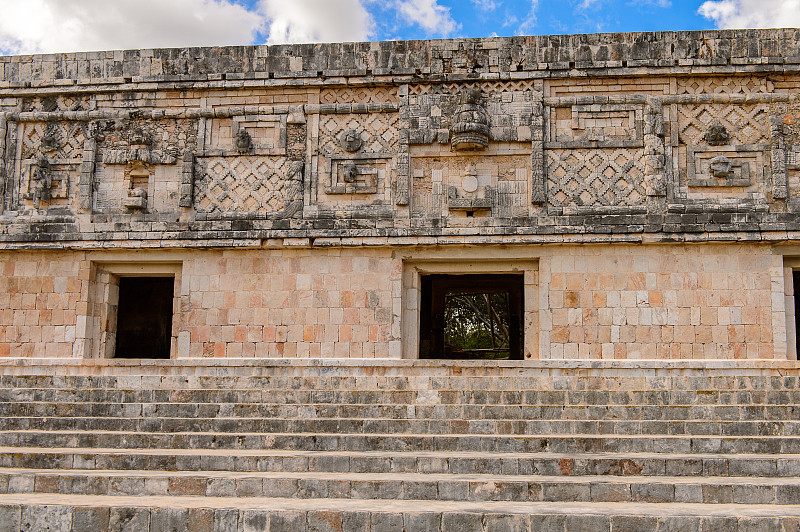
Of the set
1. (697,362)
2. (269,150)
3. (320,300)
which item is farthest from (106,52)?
(697,362)

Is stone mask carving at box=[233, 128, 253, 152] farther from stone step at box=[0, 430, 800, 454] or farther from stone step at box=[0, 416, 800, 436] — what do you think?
stone step at box=[0, 430, 800, 454]

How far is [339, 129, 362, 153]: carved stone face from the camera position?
1173cm

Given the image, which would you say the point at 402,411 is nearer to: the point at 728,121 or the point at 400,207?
the point at 400,207

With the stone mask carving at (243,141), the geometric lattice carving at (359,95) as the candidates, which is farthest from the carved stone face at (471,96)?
the stone mask carving at (243,141)

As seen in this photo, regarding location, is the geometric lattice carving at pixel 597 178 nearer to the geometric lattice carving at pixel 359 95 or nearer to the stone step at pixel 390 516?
the geometric lattice carving at pixel 359 95

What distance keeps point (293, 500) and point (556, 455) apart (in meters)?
2.29

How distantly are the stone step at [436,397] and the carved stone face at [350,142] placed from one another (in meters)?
4.14

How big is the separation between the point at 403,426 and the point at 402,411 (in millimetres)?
380

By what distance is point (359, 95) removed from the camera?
1199 cm

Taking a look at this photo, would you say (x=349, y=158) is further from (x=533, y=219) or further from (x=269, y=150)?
(x=533, y=219)

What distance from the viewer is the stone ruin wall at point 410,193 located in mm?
11008

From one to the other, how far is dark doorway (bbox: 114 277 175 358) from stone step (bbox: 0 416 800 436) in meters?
7.38

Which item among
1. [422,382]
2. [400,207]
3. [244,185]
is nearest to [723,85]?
[400,207]

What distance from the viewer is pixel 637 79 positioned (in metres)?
11.6
